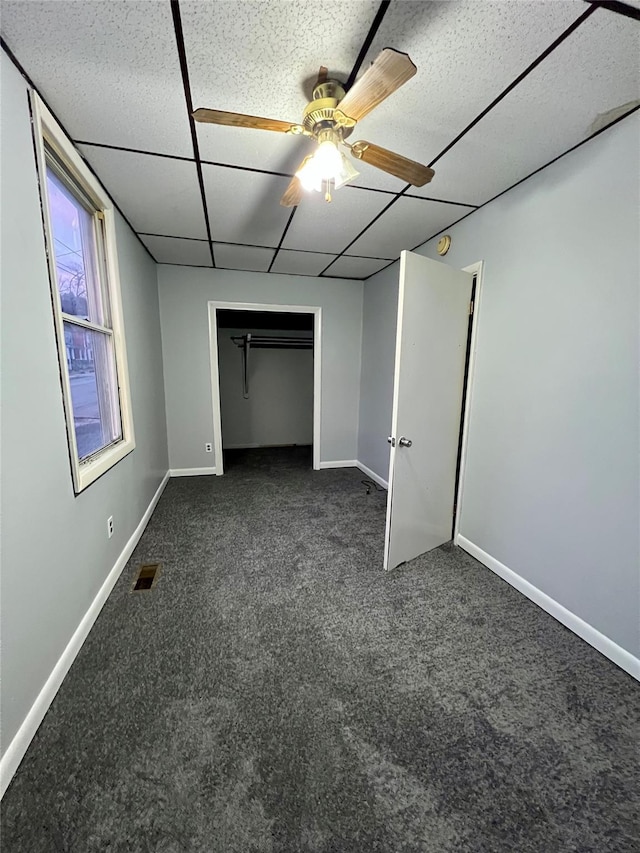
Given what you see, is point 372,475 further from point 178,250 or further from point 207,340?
point 178,250

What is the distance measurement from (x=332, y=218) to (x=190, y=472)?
10.4ft

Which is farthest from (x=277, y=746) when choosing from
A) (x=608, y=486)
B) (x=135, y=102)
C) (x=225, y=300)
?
(x=225, y=300)

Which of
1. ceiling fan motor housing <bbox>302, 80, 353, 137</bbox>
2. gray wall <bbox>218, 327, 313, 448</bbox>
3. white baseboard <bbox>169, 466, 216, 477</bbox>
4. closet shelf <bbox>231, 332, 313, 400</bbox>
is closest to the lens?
ceiling fan motor housing <bbox>302, 80, 353, 137</bbox>

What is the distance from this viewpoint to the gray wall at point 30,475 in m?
1.11

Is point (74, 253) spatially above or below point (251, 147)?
below

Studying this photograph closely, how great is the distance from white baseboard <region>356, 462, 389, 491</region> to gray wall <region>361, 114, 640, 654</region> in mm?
1492

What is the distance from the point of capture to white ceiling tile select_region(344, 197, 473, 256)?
→ 7.43ft

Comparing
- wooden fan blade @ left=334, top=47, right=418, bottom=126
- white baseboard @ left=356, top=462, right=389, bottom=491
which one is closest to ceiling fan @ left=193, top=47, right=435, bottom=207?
wooden fan blade @ left=334, top=47, right=418, bottom=126

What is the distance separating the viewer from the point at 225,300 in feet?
12.4

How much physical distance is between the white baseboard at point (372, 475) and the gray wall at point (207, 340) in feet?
1.54

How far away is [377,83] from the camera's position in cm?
100

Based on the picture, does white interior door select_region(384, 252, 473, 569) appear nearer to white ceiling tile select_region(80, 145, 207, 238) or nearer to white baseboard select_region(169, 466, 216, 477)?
white ceiling tile select_region(80, 145, 207, 238)

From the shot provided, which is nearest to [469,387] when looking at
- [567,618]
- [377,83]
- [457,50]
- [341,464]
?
[567,618]

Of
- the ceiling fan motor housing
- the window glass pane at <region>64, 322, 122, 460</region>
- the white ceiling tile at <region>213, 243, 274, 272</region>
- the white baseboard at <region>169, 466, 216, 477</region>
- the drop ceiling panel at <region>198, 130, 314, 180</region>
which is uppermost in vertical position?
the white ceiling tile at <region>213, 243, 274, 272</region>
